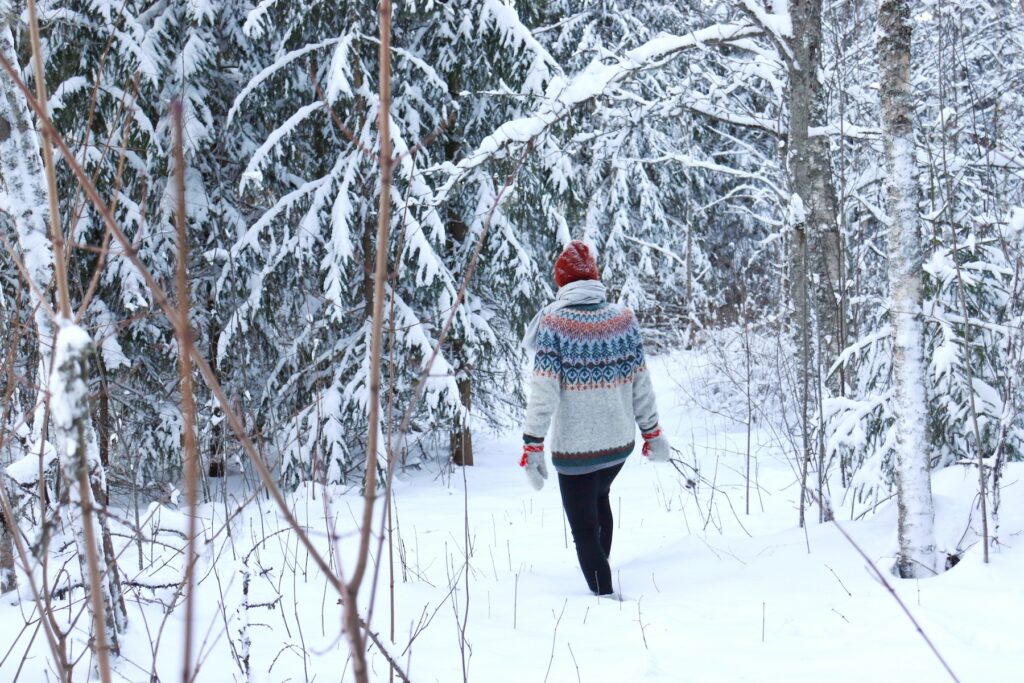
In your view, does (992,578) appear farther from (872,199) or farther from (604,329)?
(872,199)

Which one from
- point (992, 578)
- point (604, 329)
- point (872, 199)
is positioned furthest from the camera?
point (872, 199)

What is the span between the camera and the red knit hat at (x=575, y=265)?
12.0 ft

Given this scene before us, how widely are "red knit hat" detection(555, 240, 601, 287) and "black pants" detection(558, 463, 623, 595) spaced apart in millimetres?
898

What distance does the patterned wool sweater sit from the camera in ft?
11.8

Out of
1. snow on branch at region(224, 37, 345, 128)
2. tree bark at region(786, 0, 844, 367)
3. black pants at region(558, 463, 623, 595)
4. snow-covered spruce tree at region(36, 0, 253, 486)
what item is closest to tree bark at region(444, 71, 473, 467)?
snow on branch at region(224, 37, 345, 128)

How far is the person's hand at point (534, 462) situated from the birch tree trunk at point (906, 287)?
4.99 ft

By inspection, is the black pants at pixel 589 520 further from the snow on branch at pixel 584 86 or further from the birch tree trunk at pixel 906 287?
the snow on branch at pixel 584 86

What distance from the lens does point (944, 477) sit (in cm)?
395

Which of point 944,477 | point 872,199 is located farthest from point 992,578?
point 872,199

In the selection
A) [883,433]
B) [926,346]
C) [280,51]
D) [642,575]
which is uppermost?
[280,51]

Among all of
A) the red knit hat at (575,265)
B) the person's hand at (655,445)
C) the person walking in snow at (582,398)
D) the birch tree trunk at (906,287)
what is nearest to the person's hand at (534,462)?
the person walking in snow at (582,398)

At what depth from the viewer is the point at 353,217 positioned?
22.2 feet

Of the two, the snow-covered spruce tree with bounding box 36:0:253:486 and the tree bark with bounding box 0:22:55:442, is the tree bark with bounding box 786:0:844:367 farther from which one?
the snow-covered spruce tree with bounding box 36:0:253:486

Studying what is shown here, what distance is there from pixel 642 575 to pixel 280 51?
5.59 m
